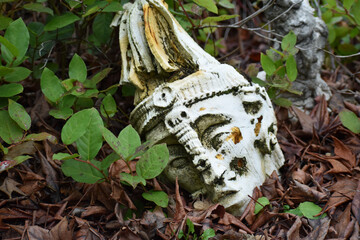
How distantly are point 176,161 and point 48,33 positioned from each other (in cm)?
129

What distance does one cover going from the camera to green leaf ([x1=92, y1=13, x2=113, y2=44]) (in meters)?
2.67

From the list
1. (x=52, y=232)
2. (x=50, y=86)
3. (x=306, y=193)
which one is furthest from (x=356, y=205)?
(x=50, y=86)

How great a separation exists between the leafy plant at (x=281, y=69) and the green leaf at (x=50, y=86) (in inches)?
46.6

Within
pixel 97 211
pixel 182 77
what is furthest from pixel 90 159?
pixel 182 77

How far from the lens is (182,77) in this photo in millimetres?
2188

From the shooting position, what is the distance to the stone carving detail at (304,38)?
9.04 ft

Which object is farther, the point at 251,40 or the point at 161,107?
the point at 251,40

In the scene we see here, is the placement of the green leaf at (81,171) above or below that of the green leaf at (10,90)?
below

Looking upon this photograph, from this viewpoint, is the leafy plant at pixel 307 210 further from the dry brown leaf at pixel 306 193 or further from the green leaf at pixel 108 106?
the green leaf at pixel 108 106

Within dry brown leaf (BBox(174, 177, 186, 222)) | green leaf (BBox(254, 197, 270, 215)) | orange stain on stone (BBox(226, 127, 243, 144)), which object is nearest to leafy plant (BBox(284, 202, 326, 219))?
green leaf (BBox(254, 197, 270, 215))

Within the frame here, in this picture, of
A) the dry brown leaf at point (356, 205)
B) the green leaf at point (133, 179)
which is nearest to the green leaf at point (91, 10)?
the green leaf at point (133, 179)

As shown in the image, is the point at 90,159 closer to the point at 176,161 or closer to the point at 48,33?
the point at 176,161

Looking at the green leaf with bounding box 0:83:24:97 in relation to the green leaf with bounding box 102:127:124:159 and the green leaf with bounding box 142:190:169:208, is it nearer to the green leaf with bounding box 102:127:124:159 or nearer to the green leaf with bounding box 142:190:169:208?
the green leaf with bounding box 102:127:124:159

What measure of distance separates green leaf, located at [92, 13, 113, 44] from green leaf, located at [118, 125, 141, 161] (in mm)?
1047
